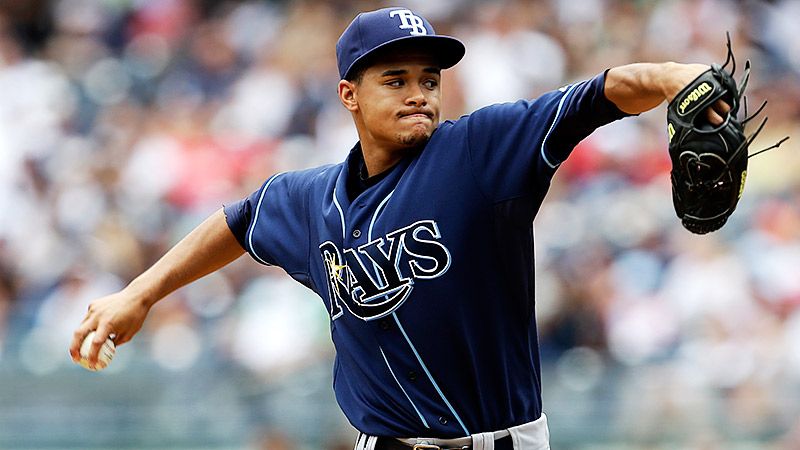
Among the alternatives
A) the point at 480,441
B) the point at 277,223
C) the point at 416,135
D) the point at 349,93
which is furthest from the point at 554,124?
the point at 277,223

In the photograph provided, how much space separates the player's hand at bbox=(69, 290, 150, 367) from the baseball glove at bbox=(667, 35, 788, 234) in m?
1.73

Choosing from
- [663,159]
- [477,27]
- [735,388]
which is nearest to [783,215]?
[663,159]

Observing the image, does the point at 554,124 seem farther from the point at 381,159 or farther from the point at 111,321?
the point at 111,321

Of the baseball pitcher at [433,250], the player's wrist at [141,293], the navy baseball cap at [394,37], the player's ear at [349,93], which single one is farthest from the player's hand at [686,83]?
the player's wrist at [141,293]

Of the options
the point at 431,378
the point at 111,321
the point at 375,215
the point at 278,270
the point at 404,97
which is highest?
the point at 278,270

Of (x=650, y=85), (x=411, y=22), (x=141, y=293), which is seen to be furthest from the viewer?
(x=141, y=293)

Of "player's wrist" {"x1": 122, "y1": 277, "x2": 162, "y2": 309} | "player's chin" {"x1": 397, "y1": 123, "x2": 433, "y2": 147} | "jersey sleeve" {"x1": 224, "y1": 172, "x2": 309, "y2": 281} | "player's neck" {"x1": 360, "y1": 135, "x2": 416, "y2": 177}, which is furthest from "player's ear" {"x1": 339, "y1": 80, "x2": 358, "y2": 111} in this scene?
"player's wrist" {"x1": 122, "y1": 277, "x2": 162, "y2": 309}

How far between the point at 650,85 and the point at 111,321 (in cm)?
177

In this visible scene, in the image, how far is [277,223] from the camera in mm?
3852

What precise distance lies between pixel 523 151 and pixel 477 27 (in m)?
6.49

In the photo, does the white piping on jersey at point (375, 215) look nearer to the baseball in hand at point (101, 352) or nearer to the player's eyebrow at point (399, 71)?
the player's eyebrow at point (399, 71)

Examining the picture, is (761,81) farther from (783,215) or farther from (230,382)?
(230,382)

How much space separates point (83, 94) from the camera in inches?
395

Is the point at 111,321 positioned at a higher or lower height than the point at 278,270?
lower
